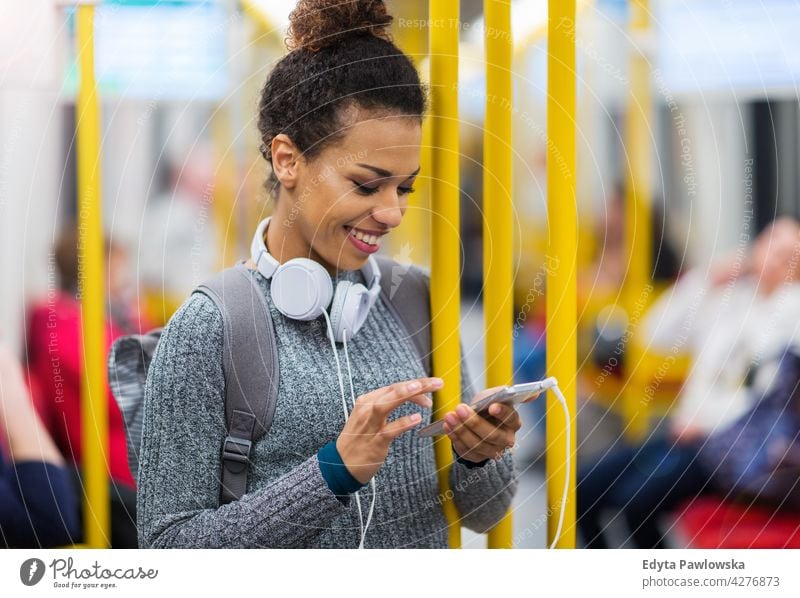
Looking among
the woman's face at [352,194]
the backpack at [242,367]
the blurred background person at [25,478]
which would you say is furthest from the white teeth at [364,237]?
the blurred background person at [25,478]

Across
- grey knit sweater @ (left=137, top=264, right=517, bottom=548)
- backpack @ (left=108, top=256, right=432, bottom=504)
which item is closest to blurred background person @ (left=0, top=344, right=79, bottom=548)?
grey knit sweater @ (left=137, top=264, right=517, bottom=548)

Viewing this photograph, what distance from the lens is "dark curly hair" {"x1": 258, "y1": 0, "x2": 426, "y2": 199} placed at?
88 centimetres

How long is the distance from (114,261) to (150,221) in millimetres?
123

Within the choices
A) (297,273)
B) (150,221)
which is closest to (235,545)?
(297,273)

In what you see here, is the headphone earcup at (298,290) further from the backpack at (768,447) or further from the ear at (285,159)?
the backpack at (768,447)

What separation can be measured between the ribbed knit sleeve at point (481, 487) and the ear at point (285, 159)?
29 centimetres

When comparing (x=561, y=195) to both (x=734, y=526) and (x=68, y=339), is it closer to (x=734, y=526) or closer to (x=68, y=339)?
(x=734, y=526)

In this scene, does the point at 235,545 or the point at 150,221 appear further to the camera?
the point at 150,221

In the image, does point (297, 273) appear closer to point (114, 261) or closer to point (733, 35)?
point (114, 261)

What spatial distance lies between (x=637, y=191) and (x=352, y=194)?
0.44 metres

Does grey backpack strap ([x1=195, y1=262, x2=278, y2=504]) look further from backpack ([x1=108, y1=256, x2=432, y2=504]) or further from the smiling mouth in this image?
the smiling mouth

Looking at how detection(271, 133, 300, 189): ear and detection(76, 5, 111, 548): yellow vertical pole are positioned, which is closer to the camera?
detection(271, 133, 300, 189): ear

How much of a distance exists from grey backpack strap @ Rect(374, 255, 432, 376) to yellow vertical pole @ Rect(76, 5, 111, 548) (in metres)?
0.40

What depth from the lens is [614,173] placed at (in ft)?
3.62
